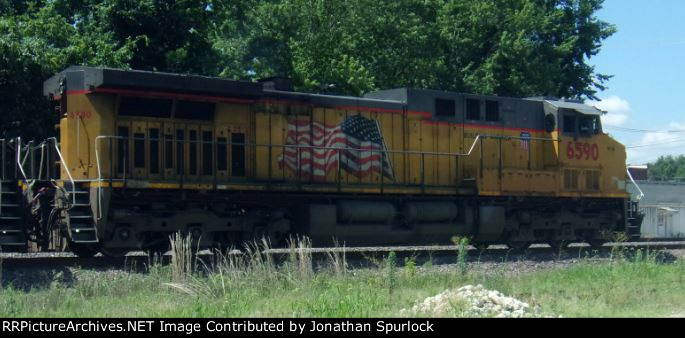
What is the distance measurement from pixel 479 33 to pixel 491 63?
2000mm

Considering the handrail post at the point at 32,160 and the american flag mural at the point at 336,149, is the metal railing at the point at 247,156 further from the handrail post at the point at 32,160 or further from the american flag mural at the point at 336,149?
the handrail post at the point at 32,160

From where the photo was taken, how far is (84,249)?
46.4ft

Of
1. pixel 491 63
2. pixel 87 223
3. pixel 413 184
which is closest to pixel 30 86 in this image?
pixel 87 223

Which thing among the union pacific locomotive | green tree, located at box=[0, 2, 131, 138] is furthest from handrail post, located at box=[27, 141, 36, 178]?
green tree, located at box=[0, 2, 131, 138]

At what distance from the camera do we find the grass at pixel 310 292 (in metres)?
8.73

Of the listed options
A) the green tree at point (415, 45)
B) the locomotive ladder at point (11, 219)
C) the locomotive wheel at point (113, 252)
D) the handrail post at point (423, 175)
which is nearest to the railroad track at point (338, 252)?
the locomotive wheel at point (113, 252)

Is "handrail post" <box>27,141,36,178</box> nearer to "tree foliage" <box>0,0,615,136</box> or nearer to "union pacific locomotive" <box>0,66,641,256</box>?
"union pacific locomotive" <box>0,66,641,256</box>

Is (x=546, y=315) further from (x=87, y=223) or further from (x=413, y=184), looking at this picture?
(x=413, y=184)

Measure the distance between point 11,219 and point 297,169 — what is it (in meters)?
5.31

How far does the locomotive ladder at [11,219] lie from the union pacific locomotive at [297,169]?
0.09ft

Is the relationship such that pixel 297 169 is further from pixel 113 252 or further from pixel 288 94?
pixel 113 252

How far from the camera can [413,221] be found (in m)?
16.8

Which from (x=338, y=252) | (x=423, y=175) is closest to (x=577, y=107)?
(x=423, y=175)

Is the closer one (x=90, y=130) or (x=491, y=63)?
(x=90, y=130)
